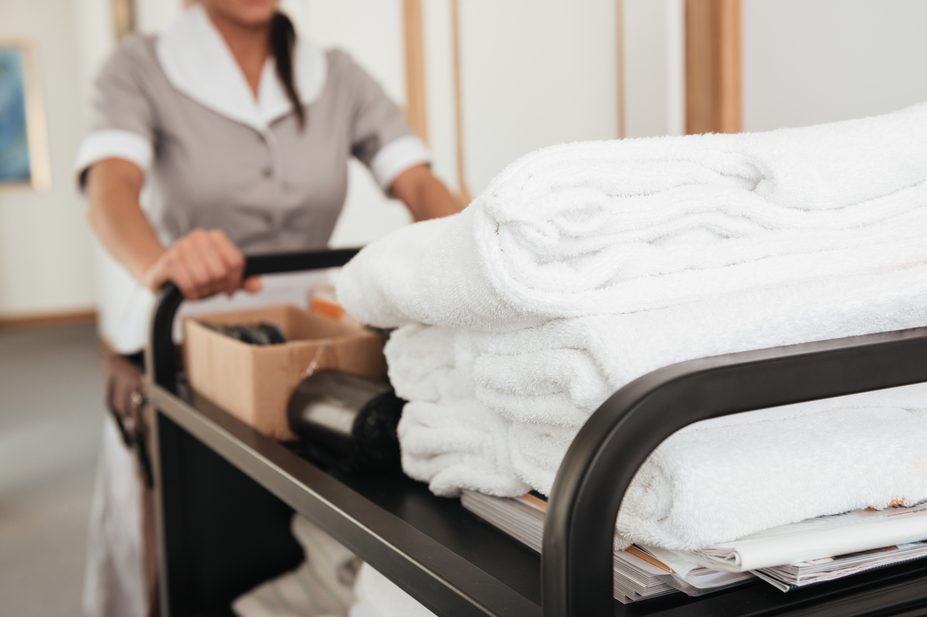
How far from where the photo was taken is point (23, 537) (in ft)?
9.01

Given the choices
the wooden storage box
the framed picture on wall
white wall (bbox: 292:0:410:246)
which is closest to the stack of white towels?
the wooden storage box

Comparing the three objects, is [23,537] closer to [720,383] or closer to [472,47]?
[472,47]

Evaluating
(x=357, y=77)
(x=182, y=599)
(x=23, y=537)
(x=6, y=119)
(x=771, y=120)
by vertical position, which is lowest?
(x=23, y=537)

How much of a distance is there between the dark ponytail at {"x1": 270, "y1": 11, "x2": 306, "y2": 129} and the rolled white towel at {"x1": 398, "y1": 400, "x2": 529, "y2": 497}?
1.05m

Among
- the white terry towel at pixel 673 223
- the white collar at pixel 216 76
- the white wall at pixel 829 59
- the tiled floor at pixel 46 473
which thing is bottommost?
the tiled floor at pixel 46 473

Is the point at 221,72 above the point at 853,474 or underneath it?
above

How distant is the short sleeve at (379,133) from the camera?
1.56 meters

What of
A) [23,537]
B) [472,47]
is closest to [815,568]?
[472,47]

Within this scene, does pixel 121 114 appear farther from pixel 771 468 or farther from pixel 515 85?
pixel 771 468

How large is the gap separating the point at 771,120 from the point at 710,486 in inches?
32.9

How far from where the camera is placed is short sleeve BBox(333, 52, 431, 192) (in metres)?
1.56

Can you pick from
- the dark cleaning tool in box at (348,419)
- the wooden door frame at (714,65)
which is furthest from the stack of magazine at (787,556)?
the wooden door frame at (714,65)

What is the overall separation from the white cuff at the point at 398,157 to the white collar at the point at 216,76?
15 centimetres

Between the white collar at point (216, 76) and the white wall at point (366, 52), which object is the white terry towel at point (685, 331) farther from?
the white wall at point (366, 52)
